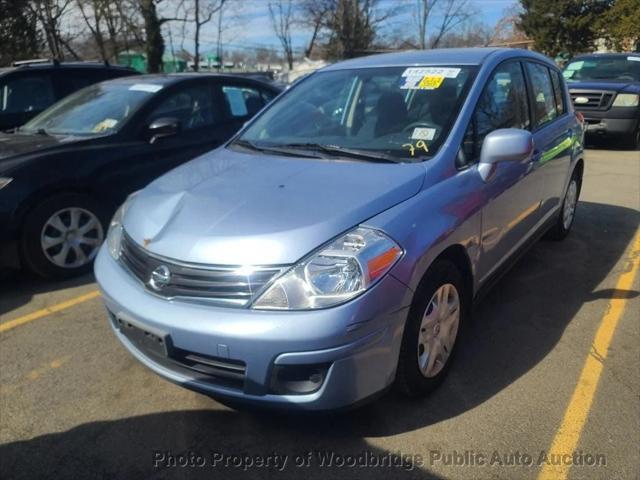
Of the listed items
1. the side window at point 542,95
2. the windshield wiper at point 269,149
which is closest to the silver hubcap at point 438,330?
the windshield wiper at point 269,149

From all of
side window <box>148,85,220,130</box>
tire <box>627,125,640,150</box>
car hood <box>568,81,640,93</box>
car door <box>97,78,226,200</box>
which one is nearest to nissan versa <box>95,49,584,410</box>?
car door <box>97,78,226,200</box>

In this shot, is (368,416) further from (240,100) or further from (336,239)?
(240,100)

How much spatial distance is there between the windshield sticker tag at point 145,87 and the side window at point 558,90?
3.42 m

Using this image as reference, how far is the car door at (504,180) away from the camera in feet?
9.89

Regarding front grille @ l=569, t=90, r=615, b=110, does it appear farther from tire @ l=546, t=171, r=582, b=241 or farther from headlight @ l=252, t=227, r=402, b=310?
headlight @ l=252, t=227, r=402, b=310

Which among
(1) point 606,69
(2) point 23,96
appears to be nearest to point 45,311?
(2) point 23,96

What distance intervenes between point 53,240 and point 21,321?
0.77 metres

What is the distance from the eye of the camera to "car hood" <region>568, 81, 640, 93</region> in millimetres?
10328

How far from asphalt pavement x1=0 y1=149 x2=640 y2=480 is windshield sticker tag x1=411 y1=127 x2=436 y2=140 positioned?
1.25m

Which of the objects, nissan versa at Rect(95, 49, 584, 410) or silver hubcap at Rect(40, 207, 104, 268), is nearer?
nissan versa at Rect(95, 49, 584, 410)

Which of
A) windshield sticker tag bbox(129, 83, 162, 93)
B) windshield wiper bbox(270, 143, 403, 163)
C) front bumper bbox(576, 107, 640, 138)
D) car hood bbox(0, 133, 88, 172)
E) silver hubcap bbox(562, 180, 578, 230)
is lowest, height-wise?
front bumper bbox(576, 107, 640, 138)

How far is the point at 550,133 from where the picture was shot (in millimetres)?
4016

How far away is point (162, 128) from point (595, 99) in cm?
892

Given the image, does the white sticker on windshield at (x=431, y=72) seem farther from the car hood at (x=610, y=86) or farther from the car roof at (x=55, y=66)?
the car hood at (x=610, y=86)
